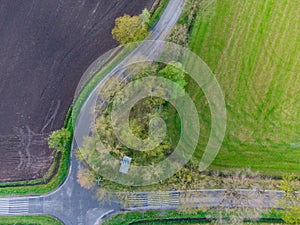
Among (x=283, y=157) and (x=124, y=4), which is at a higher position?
(x=124, y=4)

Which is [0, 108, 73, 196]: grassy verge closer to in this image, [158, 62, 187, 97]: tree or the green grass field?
[158, 62, 187, 97]: tree

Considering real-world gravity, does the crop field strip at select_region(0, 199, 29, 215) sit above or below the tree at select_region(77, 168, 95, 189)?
below

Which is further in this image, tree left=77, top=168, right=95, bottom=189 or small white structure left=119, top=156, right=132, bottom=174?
tree left=77, top=168, right=95, bottom=189

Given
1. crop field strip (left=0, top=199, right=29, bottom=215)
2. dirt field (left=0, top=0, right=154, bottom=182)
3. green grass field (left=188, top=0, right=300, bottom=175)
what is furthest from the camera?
green grass field (left=188, top=0, right=300, bottom=175)

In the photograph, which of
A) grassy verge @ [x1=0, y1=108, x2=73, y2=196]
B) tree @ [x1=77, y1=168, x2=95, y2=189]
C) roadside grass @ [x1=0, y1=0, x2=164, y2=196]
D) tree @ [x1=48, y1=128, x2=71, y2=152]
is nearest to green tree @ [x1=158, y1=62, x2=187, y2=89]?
roadside grass @ [x1=0, y1=0, x2=164, y2=196]

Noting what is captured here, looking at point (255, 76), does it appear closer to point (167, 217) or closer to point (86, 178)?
point (167, 217)

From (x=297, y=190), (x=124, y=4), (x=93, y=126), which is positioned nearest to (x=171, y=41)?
(x=124, y=4)

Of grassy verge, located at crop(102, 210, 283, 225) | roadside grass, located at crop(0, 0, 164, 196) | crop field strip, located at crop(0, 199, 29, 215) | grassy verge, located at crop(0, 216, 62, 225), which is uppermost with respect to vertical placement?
roadside grass, located at crop(0, 0, 164, 196)

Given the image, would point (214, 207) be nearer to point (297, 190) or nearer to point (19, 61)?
point (297, 190)
